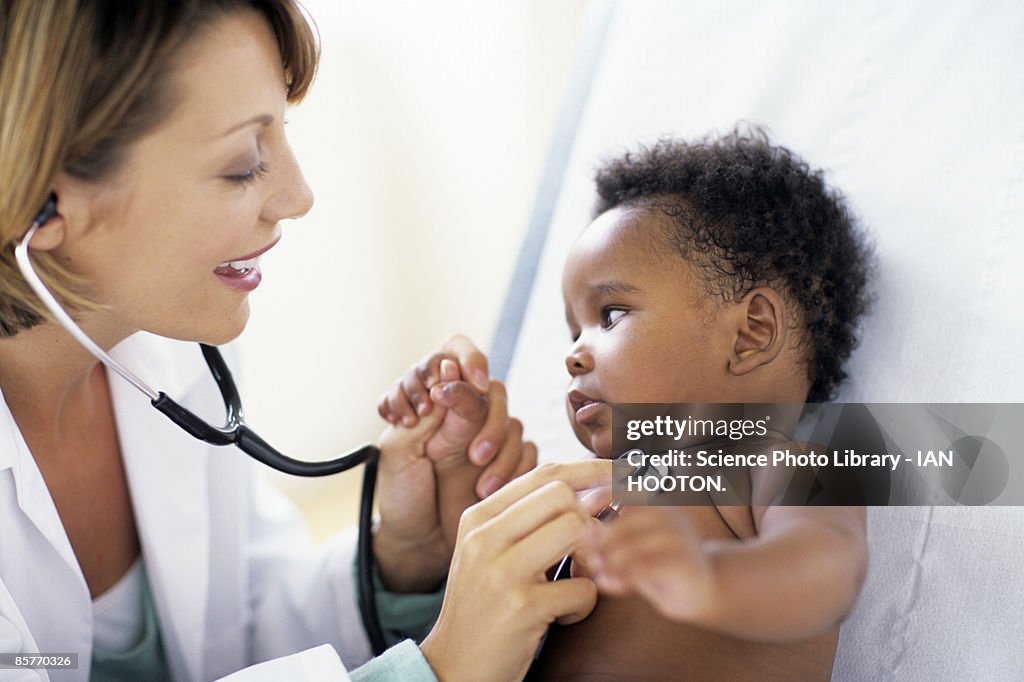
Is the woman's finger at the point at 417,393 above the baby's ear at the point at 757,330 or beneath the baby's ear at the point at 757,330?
beneath

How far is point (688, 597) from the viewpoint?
2.16 ft

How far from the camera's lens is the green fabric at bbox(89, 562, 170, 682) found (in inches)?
44.6

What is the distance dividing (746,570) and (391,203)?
1.65 meters

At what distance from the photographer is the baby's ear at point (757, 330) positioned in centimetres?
99

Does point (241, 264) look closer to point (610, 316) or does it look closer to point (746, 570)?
point (610, 316)

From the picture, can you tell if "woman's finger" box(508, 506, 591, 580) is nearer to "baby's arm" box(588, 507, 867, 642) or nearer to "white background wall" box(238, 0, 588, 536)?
"baby's arm" box(588, 507, 867, 642)

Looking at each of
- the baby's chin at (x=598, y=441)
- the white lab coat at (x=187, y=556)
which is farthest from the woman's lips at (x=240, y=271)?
the baby's chin at (x=598, y=441)

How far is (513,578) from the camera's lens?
0.79 m

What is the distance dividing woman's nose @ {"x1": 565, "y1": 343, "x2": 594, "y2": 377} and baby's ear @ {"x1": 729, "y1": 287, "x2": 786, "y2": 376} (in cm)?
15

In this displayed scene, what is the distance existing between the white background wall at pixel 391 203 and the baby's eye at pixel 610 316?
109cm

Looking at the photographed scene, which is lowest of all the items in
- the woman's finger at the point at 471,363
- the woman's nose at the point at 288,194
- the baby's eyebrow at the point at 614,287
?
the woman's finger at the point at 471,363

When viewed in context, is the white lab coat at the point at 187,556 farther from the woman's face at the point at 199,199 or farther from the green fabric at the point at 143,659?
the woman's face at the point at 199,199

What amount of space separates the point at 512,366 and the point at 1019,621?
75 cm

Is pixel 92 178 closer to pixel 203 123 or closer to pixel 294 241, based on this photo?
pixel 203 123
